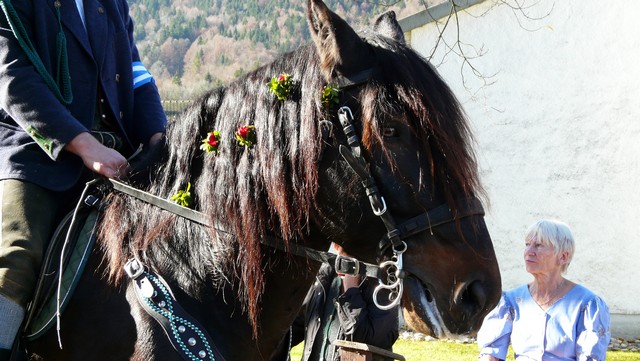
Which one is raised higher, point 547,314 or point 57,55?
point 57,55

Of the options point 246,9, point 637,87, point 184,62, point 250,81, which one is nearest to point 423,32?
point 637,87

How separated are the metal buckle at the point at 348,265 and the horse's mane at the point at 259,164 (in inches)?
6.8

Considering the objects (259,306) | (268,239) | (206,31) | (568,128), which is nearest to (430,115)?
(268,239)

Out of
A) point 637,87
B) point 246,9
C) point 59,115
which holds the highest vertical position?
point 246,9

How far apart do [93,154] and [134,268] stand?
49 cm

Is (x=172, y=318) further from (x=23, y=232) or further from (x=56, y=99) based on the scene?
(x=56, y=99)

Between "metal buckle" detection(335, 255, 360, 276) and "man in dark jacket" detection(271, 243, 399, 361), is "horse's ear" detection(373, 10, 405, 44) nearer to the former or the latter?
"metal buckle" detection(335, 255, 360, 276)

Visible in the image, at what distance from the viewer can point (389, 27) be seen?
2930 mm

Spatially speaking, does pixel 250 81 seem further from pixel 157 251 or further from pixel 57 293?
pixel 57 293

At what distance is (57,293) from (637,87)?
9.63m

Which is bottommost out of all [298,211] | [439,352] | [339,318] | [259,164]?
[439,352]

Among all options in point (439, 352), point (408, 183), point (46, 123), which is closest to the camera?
point (408, 183)

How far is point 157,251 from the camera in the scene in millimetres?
2713

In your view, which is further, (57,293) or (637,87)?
(637,87)
